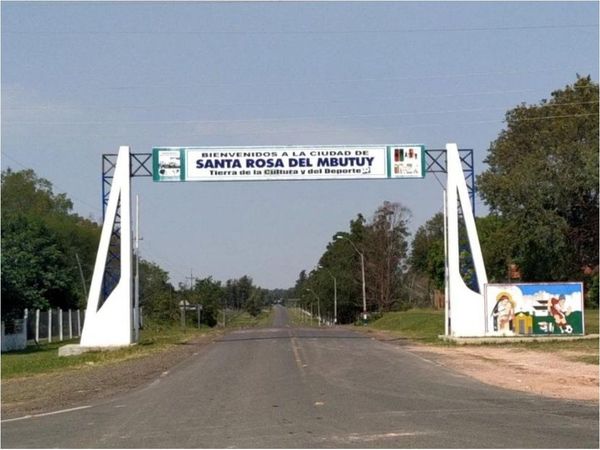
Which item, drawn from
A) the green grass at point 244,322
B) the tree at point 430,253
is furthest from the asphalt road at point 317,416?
the green grass at point 244,322

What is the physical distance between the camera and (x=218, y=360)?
29.4 m

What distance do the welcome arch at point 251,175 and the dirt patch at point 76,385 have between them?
220 inches

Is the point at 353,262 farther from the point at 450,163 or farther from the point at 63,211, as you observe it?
the point at 450,163

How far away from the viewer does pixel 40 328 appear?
170 feet

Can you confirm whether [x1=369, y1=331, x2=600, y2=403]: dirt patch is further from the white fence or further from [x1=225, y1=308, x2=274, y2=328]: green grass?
[x1=225, y1=308, x2=274, y2=328]: green grass

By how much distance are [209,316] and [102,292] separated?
68847 mm

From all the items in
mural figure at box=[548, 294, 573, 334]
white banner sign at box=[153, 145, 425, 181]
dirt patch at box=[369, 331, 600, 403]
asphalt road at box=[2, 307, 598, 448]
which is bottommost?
dirt patch at box=[369, 331, 600, 403]

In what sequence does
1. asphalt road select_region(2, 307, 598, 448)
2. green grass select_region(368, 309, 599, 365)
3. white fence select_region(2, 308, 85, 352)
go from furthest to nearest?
1. white fence select_region(2, 308, 85, 352)
2. green grass select_region(368, 309, 599, 365)
3. asphalt road select_region(2, 307, 598, 448)

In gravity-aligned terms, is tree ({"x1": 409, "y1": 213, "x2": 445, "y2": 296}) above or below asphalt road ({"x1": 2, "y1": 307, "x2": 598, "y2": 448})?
above

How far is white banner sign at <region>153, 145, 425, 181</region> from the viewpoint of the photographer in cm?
3631

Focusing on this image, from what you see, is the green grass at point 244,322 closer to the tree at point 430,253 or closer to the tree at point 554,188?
the tree at point 430,253

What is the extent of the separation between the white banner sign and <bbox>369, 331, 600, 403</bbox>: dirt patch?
723cm

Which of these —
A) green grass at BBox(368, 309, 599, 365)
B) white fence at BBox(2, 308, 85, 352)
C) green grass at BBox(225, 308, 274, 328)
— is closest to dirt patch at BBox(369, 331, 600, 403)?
green grass at BBox(368, 309, 599, 365)

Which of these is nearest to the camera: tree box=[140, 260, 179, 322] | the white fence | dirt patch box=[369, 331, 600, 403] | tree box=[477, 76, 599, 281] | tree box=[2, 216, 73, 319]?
dirt patch box=[369, 331, 600, 403]
